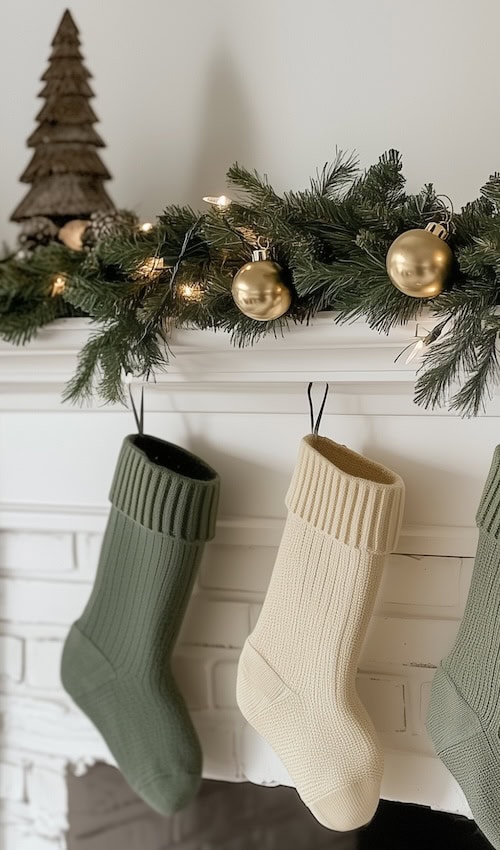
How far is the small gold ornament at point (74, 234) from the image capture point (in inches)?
47.7

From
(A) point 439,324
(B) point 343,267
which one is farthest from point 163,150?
(A) point 439,324

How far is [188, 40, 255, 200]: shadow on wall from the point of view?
1.25m

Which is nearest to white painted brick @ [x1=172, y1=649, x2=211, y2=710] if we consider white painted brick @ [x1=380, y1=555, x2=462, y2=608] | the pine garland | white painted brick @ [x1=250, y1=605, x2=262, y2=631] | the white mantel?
the white mantel

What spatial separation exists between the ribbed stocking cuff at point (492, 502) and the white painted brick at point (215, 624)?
0.42 meters

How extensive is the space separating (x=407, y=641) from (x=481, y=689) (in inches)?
6.4

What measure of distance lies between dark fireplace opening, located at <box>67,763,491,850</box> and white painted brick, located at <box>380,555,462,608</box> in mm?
307

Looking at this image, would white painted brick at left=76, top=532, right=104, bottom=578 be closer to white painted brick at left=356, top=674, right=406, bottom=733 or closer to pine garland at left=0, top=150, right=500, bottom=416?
pine garland at left=0, top=150, right=500, bottom=416

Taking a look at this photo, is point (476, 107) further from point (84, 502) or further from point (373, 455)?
point (84, 502)

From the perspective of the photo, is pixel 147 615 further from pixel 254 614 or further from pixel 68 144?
pixel 68 144

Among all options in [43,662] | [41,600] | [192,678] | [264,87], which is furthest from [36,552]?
[264,87]

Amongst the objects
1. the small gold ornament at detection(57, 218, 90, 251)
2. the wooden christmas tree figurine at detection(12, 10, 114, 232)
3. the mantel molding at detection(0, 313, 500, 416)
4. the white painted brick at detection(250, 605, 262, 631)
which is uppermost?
the wooden christmas tree figurine at detection(12, 10, 114, 232)

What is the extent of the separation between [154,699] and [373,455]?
1.61ft

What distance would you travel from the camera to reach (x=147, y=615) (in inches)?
46.9

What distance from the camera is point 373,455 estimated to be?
3.67ft
